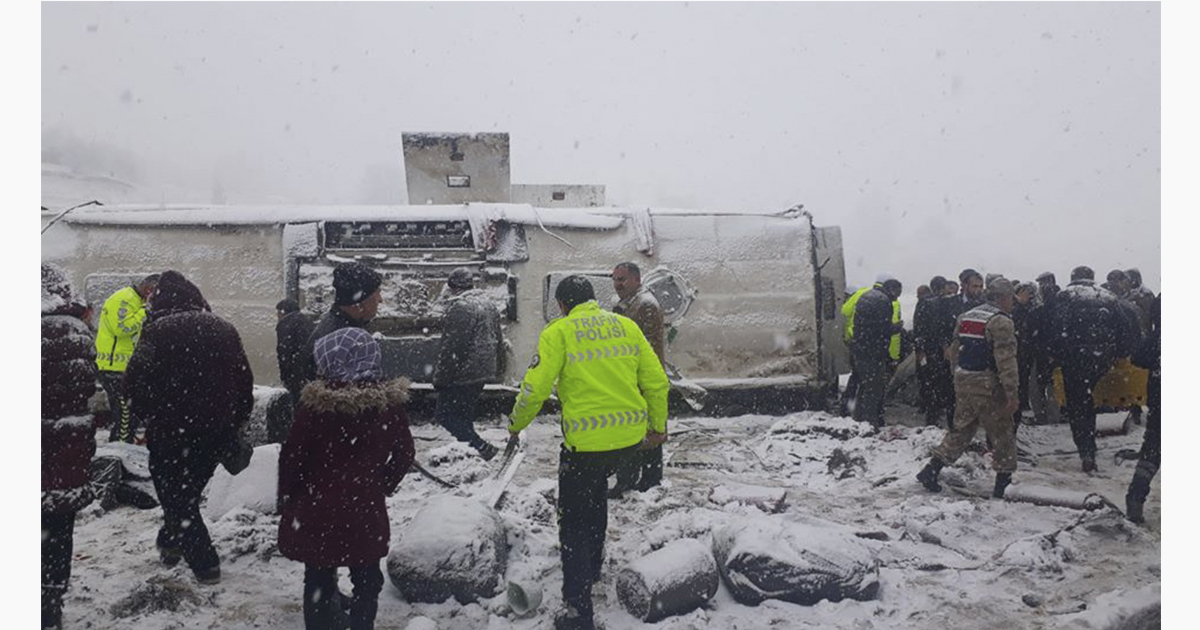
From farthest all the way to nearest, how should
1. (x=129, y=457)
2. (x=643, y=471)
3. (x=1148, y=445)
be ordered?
(x=129, y=457) → (x=643, y=471) → (x=1148, y=445)

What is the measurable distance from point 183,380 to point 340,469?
57.8 inches

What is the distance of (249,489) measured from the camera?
503 centimetres

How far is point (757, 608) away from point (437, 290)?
18.8 feet

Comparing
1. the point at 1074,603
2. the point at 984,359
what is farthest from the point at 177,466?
the point at 984,359

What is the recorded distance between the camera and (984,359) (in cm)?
570

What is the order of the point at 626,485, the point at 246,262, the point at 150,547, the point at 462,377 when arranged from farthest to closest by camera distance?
the point at 246,262
the point at 462,377
the point at 626,485
the point at 150,547

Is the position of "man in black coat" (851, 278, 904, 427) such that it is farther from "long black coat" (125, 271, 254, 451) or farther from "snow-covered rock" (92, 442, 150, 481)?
"snow-covered rock" (92, 442, 150, 481)

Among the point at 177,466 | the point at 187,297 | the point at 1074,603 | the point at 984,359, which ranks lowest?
the point at 1074,603

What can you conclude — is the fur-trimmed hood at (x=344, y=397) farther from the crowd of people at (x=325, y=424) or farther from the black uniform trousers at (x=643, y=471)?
the black uniform trousers at (x=643, y=471)

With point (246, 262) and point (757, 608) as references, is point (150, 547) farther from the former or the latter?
point (246, 262)

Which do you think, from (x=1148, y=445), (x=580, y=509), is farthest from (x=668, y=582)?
(x=1148, y=445)

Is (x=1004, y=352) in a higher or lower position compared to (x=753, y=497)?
higher

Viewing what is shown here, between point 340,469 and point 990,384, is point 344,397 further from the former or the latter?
point 990,384

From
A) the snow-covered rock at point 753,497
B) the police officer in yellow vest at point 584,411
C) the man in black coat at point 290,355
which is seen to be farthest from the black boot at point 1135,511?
the man in black coat at point 290,355
